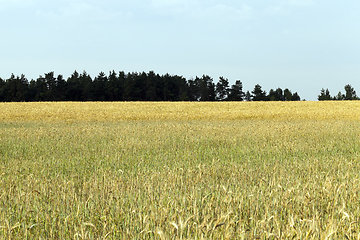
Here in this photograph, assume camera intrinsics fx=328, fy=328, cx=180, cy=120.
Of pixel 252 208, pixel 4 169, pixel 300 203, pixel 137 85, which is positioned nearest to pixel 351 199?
pixel 300 203

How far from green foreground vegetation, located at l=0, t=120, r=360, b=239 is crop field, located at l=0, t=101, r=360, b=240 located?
0.02 m

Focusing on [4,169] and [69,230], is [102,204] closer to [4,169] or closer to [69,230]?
[69,230]

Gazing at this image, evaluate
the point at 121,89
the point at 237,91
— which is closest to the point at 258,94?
the point at 237,91

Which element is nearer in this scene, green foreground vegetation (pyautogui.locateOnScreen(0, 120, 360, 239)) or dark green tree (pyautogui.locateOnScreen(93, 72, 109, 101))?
green foreground vegetation (pyautogui.locateOnScreen(0, 120, 360, 239))

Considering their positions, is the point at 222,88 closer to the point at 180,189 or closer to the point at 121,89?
the point at 121,89

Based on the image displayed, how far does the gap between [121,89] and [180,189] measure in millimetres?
69293

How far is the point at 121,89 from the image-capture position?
236 feet

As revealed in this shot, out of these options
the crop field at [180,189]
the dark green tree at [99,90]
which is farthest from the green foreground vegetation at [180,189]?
the dark green tree at [99,90]

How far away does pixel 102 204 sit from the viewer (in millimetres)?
3615

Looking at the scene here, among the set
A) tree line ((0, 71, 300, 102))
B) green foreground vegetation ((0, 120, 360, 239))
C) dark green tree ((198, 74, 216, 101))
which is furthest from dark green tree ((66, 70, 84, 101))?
green foreground vegetation ((0, 120, 360, 239))

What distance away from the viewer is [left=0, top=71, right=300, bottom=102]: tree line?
6731cm

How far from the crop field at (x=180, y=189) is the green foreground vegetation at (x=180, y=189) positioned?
2cm

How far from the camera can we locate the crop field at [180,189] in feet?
9.25

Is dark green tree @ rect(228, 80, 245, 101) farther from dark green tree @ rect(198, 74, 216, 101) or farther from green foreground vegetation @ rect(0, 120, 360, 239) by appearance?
green foreground vegetation @ rect(0, 120, 360, 239)
